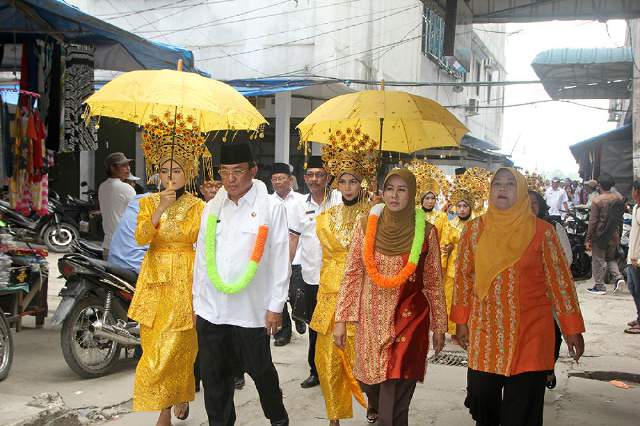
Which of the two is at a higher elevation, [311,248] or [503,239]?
[503,239]

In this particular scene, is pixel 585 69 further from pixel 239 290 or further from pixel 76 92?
pixel 239 290

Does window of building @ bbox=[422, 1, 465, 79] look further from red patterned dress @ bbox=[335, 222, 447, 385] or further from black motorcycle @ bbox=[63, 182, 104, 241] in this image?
red patterned dress @ bbox=[335, 222, 447, 385]

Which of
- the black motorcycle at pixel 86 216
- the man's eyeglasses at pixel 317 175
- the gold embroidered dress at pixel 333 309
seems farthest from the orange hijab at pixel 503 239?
the black motorcycle at pixel 86 216

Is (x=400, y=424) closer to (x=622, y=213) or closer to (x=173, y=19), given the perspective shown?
(x=622, y=213)

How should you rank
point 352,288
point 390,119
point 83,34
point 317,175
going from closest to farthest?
1. point 352,288
2. point 390,119
3. point 317,175
4. point 83,34

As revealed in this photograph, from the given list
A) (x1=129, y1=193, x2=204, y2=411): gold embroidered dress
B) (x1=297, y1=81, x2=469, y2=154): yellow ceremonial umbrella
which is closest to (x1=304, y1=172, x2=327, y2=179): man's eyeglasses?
(x1=297, y1=81, x2=469, y2=154): yellow ceremonial umbrella

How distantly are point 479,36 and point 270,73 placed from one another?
20.0 meters

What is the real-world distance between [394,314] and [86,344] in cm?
346

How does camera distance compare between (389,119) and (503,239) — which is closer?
(503,239)

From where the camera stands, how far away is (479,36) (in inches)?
1400

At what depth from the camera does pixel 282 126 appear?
696 inches

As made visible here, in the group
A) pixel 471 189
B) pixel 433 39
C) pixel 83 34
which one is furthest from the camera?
pixel 433 39

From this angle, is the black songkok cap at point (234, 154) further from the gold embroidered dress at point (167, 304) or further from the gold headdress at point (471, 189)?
the gold headdress at point (471, 189)

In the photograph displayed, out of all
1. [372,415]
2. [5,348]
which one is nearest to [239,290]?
[372,415]
